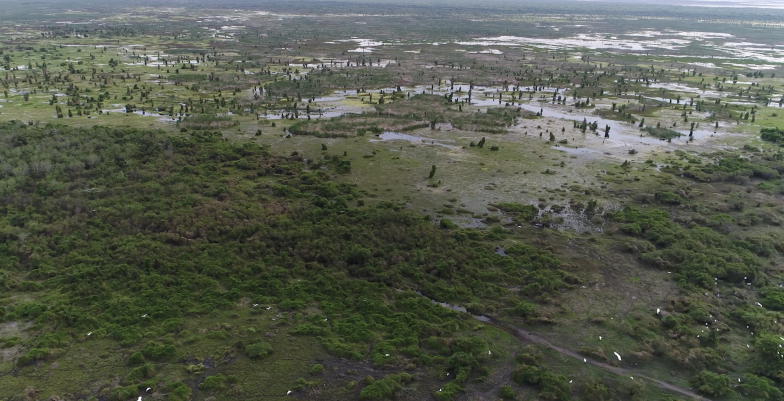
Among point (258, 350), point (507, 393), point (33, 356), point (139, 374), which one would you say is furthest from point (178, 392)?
point (507, 393)

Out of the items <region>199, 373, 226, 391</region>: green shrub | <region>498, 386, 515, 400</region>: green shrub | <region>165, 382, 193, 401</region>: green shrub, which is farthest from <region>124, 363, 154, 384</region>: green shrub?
<region>498, 386, 515, 400</region>: green shrub

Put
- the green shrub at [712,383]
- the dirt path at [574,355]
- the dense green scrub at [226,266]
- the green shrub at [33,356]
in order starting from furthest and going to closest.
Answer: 1. the dense green scrub at [226,266]
2. the dirt path at [574,355]
3. the green shrub at [33,356]
4. the green shrub at [712,383]

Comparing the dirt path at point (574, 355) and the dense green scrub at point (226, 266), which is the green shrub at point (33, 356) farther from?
the dirt path at point (574, 355)

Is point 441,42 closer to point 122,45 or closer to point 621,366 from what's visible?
point 122,45

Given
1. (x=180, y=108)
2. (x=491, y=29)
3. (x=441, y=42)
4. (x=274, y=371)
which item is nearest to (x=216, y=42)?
(x=441, y=42)

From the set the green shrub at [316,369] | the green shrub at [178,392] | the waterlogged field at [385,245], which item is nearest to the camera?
the green shrub at [178,392]

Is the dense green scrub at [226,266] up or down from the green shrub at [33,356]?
up

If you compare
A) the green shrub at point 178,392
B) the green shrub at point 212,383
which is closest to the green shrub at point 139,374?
the green shrub at point 178,392
